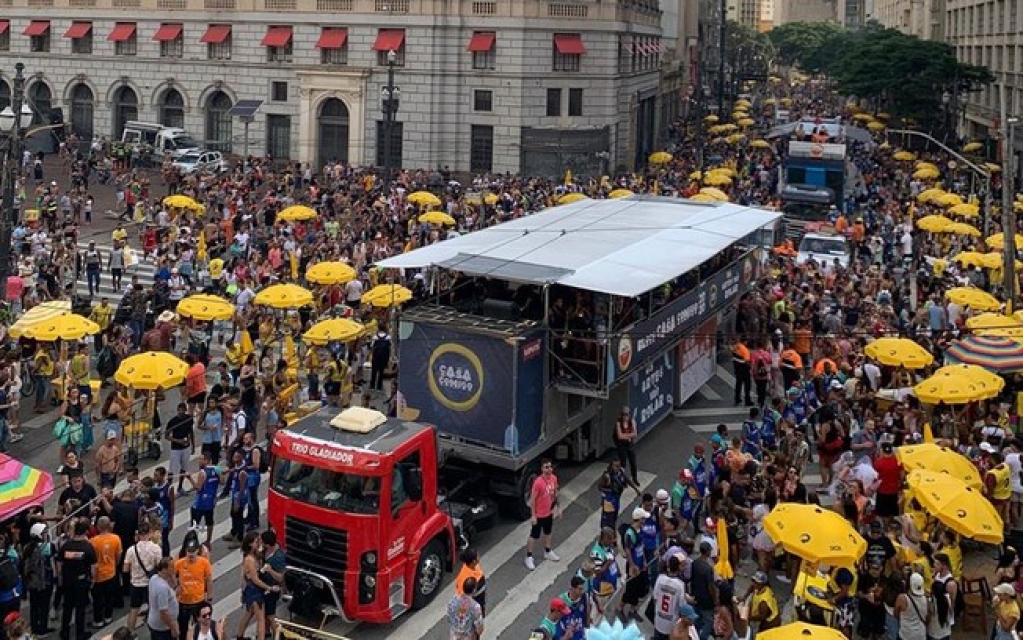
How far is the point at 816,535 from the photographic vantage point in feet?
43.6

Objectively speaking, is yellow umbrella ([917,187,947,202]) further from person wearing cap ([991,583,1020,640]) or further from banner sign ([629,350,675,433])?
person wearing cap ([991,583,1020,640])

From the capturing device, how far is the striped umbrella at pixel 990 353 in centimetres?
2116

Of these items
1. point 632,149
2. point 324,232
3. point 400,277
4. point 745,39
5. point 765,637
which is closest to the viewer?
point 765,637

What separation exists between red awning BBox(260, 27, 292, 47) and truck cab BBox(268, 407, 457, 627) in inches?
1868

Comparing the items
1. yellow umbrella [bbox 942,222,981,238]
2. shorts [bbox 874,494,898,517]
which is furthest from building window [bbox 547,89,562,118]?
shorts [bbox 874,494,898,517]

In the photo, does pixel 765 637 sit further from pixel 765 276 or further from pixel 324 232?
pixel 324 232

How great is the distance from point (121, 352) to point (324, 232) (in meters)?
14.7

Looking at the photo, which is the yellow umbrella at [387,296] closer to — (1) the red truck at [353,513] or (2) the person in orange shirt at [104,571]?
(1) the red truck at [353,513]

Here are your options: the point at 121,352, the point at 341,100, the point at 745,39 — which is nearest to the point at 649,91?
the point at 341,100

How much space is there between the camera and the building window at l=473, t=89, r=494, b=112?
56.6 metres

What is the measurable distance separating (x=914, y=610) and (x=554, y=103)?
152 ft

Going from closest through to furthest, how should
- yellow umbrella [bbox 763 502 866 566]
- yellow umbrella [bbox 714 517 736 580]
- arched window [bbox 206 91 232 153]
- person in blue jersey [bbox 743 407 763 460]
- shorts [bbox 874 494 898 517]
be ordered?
yellow umbrella [bbox 763 502 866 566] → yellow umbrella [bbox 714 517 736 580] → shorts [bbox 874 494 898 517] → person in blue jersey [bbox 743 407 763 460] → arched window [bbox 206 91 232 153]

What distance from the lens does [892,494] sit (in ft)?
56.5

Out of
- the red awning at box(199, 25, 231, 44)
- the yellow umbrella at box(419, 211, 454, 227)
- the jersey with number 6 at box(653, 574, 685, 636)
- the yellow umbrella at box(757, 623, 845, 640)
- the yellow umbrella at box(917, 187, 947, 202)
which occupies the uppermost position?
the red awning at box(199, 25, 231, 44)
